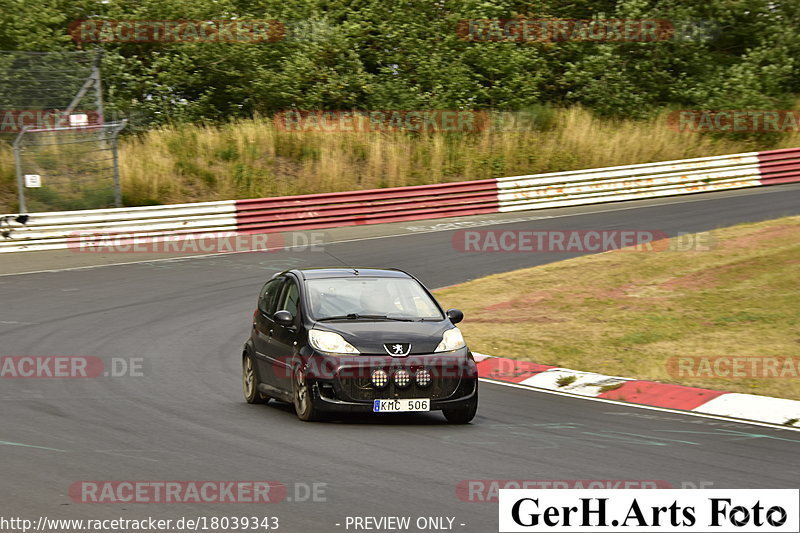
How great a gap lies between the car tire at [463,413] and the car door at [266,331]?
1911 millimetres

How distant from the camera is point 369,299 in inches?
431

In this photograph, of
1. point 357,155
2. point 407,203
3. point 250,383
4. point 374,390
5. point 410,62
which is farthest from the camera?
point 410,62

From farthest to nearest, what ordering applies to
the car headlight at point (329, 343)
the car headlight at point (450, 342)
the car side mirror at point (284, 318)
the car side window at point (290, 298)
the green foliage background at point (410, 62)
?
the green foliage background at point (410, 62)
the car side window at point (290, 298)
the car side mirror at point (284, 318)
the car headlight at point (450, 342)
the car headlight at point (329, 343)

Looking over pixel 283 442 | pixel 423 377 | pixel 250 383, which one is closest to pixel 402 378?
pixel 423 377

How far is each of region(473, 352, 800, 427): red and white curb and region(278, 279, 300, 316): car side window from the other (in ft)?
10.3

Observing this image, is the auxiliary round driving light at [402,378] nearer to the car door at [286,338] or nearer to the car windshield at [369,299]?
the car windshield at [369,299]

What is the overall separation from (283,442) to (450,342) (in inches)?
80.3

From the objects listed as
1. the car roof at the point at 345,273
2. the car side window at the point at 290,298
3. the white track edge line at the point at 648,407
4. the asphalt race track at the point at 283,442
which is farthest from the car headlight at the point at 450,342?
the white track edge line at the point at 648,407

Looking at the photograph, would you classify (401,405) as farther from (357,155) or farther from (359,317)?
(357,155)

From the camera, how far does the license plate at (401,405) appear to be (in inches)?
389

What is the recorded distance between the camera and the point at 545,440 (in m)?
9.15

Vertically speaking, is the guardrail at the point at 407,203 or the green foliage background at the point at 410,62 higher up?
the green foliage background at the point at 410,62

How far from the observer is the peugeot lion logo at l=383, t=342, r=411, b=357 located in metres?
9.96

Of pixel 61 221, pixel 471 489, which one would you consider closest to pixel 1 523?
pixel 471 489
